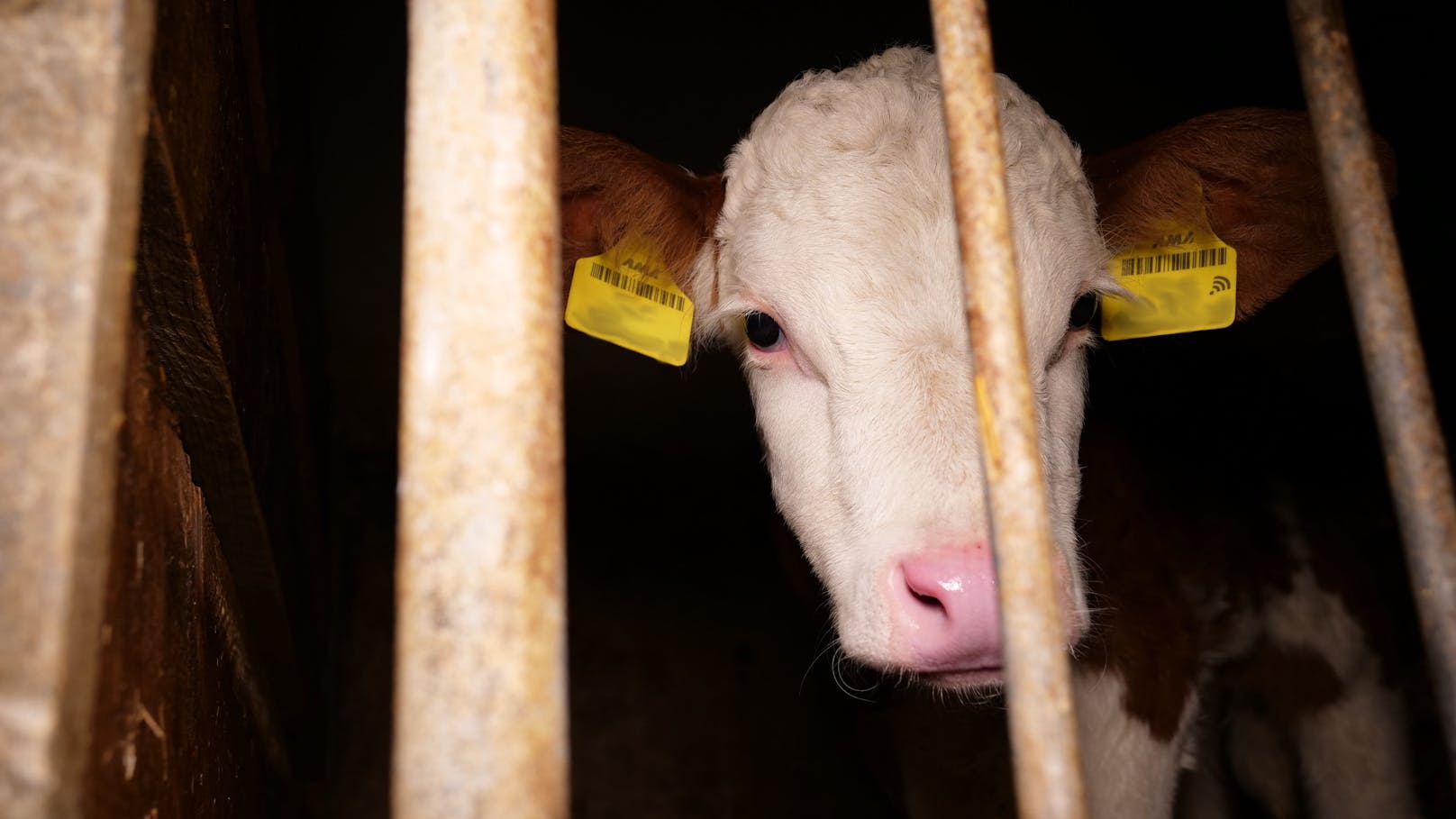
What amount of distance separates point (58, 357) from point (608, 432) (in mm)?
4078

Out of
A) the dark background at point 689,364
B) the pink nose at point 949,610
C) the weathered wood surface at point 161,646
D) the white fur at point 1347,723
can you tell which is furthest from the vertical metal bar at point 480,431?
the dark background at point 689,364

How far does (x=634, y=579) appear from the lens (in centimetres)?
419

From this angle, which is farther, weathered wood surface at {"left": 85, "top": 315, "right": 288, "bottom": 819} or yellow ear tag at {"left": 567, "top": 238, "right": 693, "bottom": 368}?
yellow ear tag at {"left": 567, "top": 238, "right": 693, "bottom": 368}

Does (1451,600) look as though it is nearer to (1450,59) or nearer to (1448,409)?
(1448,409)

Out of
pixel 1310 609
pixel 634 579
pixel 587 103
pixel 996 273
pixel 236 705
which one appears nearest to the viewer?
pixel 996 273

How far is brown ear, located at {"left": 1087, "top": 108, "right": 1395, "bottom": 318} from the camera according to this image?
202 centimetres

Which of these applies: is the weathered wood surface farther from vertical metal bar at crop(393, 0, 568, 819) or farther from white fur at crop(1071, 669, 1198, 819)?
white fur at crop(1071, 669, 1198, 819)

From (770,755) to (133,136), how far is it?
336cm

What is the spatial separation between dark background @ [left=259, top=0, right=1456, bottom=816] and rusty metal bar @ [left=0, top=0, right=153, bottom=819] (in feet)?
8.49

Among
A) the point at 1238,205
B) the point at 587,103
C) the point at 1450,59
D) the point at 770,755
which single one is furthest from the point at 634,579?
the point at 1450,59

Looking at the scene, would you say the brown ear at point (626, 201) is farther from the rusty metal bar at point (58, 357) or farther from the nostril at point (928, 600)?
the rusty metal bar at point (58, 357)

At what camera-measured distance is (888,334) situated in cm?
167

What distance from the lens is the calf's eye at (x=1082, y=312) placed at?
196cm

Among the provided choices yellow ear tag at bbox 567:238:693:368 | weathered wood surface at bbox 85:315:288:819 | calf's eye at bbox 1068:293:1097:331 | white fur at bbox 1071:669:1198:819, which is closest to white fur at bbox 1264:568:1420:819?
white fur at bbox 1071:669:1198:819
